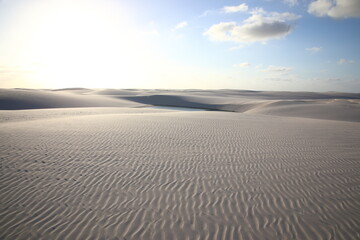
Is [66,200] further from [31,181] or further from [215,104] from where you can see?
[215,104]

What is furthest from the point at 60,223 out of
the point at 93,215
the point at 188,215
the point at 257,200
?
the point at 257,200

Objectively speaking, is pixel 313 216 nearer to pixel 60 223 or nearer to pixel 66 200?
pixel 60 223

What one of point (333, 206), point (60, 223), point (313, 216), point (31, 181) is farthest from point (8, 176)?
point (333, 206)

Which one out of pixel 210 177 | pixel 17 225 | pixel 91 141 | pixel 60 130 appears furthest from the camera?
pixel 60 130

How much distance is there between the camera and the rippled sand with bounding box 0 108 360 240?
3547mm

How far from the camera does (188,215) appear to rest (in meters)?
3.89

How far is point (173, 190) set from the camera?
479 cm

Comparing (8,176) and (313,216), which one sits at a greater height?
(8,176)

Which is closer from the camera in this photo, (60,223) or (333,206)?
(60,223)

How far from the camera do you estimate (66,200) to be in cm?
422

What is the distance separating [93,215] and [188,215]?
6.20 feet

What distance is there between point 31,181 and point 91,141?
3702 mm

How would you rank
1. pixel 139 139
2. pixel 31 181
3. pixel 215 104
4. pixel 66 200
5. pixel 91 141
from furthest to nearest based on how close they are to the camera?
pixel 215 104, pixel 139 139, pixel 91 141, pixel 31 181, pixel 66 200

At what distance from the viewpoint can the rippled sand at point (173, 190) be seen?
3547mm
